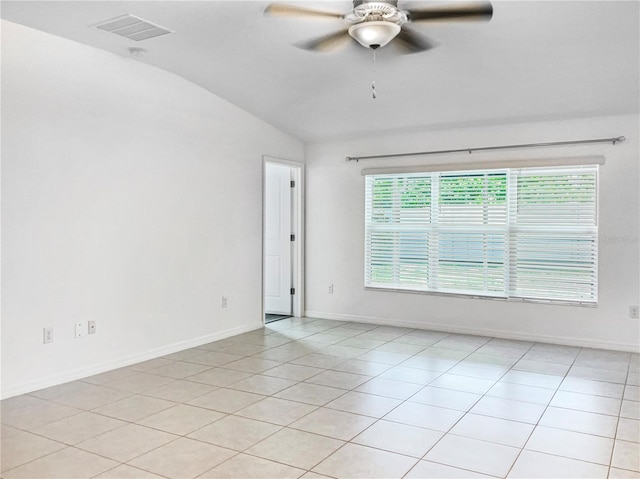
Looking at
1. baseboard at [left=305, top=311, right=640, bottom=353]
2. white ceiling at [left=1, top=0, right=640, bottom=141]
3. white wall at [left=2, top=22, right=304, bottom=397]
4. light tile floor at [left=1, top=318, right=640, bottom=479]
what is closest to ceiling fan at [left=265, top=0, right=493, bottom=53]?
white ceiling at [left=1, top=0, right=640, bottom=141]

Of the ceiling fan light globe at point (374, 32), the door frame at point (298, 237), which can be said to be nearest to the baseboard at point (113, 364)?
the door frame at point (298, 237)

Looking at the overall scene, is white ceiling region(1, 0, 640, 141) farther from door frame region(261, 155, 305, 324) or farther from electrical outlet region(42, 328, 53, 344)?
electrical outlet region(42, 328, 53, 344)

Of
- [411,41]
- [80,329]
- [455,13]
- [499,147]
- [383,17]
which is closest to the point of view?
[455,13]

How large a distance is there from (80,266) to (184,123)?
5.55 feet

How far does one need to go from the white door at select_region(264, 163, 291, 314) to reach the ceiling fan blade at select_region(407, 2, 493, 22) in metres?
4.04

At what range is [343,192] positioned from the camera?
649 centimetres

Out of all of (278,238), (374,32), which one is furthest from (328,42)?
(278,238)

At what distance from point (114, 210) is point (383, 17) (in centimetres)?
274

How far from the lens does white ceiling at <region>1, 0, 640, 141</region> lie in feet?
11.3

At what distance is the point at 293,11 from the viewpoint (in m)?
2.72

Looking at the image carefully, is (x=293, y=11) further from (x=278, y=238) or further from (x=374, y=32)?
(x=278, y=238)

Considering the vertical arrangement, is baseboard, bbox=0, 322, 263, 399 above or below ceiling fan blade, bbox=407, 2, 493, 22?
below

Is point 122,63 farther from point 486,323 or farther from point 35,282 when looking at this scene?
point 486,323

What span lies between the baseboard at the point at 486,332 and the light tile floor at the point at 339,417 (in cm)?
15
